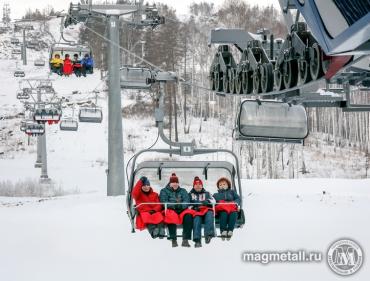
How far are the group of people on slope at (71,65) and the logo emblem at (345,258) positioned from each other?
959 centimetres

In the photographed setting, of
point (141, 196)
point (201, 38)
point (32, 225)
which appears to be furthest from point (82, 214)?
point (201, 38)

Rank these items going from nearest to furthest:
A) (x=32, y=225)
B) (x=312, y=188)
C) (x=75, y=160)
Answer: (x=32, y=225), (x=312, y=188), (x=75, y=160)

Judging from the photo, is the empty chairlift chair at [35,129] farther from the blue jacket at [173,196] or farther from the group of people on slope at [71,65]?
the blue jacket at [173,196]

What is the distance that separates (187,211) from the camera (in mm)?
7500

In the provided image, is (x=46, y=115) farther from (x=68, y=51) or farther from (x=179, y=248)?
(x=179, y=248)

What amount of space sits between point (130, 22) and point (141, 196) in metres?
9.51

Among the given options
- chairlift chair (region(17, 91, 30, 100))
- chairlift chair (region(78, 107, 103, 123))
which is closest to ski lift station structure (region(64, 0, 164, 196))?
chairlift chair (region(78, 107, 103, 123))

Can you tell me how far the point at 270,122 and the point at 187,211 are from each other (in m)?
1.60

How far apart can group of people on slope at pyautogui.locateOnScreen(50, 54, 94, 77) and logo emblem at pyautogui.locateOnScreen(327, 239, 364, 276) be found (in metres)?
9.59

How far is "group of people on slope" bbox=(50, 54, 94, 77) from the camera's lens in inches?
692

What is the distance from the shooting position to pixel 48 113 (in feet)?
74.4

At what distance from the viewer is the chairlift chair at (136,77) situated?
10664 mm

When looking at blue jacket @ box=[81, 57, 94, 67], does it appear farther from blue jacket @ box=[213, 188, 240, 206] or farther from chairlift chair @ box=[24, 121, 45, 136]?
blue jacket @ box=[213, 188, 240, 206]

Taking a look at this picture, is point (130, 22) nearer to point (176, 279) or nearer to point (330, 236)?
point (330, 236)
